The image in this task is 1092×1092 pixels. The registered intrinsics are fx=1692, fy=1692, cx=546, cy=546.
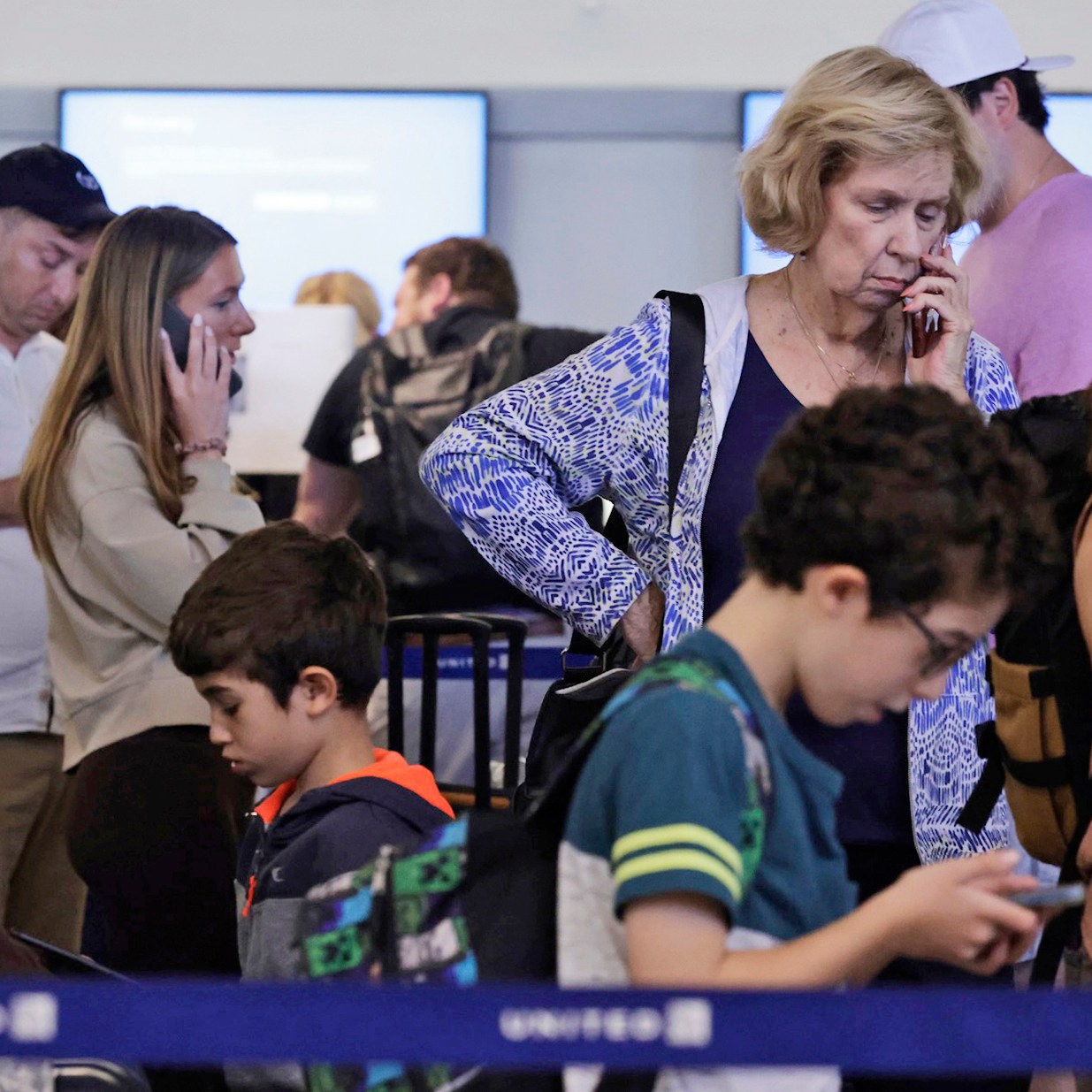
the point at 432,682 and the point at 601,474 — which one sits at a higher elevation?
the point at 601,474

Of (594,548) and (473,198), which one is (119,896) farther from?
(473,198)

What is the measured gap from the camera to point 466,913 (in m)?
1.28

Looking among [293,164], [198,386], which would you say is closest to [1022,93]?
[198,386]

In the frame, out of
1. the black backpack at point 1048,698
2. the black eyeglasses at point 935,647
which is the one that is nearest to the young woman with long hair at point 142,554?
the black backpack at point 1048,698

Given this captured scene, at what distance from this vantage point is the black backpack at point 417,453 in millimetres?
3814

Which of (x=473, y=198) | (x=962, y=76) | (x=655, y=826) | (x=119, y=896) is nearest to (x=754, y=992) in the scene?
(x=655, y=826)

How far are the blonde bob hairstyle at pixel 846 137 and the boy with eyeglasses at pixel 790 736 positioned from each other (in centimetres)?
66

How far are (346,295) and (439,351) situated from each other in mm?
1703

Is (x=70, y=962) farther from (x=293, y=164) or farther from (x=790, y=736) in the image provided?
(x=293, y=164)

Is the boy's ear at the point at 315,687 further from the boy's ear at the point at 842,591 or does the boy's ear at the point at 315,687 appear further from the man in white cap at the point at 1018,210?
the man in white cap at the point at 1018,210

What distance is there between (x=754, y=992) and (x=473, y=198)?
586 cm

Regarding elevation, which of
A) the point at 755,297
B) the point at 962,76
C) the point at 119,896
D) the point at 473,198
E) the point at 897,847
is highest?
the point at 473,198

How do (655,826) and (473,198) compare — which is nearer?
(655,826)

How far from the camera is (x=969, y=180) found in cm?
192
